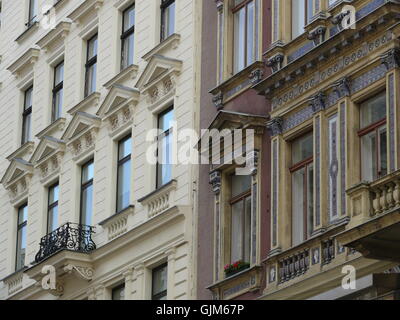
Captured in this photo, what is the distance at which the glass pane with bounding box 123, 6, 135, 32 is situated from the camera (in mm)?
37812

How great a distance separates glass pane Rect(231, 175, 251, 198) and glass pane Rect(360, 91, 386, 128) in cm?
410

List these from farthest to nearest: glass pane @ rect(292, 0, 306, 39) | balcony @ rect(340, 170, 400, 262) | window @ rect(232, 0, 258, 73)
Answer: window @ rect(232, 0, 258, 73) → glass pane @ rect(292, 0, 306, 39) → balcony @ rect(340, 170, 400, 262)

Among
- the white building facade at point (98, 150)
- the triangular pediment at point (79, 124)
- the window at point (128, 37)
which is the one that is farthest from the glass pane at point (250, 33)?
the triangular pediment at point (79, 124)

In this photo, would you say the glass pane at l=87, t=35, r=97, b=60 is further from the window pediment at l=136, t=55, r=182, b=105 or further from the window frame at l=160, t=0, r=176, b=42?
the window pediment at l=136, t=55, r=182, b=105

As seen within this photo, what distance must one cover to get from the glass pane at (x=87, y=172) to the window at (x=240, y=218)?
23.4 ft

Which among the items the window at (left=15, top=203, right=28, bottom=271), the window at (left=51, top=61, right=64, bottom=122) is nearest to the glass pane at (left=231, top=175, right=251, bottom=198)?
the window at (left=51, top=61, right=64, bottom=122)

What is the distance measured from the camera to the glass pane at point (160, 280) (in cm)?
3362

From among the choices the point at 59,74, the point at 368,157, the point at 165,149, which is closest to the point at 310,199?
the point at 368,157

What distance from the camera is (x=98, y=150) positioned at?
1476 inches

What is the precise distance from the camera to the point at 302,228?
29016 mm

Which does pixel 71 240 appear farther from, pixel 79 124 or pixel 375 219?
pixel 375 219

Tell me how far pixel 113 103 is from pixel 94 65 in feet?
8.83

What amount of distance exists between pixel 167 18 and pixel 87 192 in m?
5.18

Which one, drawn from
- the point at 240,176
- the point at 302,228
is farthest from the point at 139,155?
the point at 302,228
